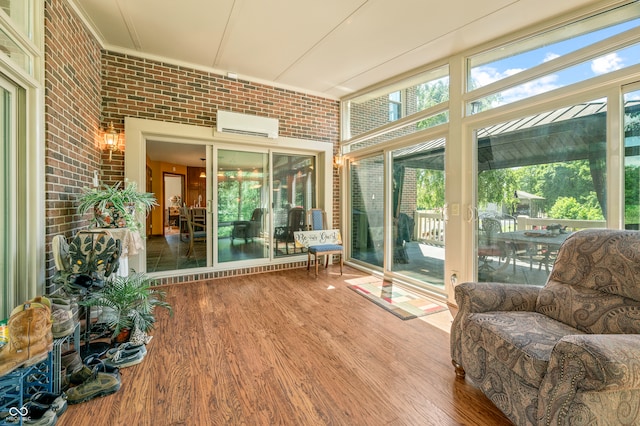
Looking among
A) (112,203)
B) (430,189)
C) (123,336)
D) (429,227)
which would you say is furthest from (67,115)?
(429,227)

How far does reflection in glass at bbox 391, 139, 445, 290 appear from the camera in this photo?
136 inches

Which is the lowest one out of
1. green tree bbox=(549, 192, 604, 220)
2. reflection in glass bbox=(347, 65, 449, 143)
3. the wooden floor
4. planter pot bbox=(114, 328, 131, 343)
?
the wooden floor

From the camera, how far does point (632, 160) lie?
1963mm

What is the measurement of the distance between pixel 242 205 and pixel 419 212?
8.85 feet

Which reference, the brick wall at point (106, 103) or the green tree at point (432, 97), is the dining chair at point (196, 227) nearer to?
the brick wall at point (106, 103)

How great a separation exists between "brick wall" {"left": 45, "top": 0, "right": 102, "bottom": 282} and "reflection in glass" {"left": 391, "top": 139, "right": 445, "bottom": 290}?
12.5 feet

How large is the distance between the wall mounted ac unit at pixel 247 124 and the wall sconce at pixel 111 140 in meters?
1.23

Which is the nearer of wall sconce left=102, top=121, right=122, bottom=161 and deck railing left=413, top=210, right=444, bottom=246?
wall sconce left=102, top=121, right=122, bottom=161

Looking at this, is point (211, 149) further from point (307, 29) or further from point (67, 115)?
point (307, 29)

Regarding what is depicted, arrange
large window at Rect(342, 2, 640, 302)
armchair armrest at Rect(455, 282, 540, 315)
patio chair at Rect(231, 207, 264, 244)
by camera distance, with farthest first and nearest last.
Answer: patio chair at Rect(231, 207, 264, 244), large window at Rect(342, 2, 640, 302), armchair armrest at Rect(455, 282, 540, 315)

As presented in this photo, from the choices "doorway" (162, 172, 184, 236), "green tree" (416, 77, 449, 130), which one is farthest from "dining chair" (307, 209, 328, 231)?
"doorway" (162, 172, 184, 236)

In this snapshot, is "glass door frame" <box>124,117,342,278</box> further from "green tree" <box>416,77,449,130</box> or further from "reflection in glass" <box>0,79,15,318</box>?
"green tree" <box>416,77,449,130</box>

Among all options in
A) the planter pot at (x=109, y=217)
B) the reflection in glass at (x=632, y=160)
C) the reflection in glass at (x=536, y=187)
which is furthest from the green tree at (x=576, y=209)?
the planter pot at (x=109, y=217)

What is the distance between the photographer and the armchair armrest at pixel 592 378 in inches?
39.4
